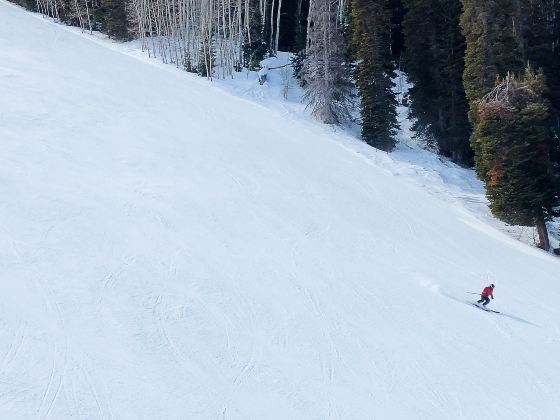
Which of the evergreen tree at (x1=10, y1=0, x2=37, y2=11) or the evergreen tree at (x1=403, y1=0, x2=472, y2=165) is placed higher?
the evergreen tree at (x1=403, y1=0, x2=472, y2=165)

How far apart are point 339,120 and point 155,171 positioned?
1522cm

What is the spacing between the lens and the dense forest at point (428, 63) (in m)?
23.1

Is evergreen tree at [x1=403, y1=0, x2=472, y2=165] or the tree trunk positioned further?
evergreen tree at [x1=403, y1=0, x2=472, y2=165]

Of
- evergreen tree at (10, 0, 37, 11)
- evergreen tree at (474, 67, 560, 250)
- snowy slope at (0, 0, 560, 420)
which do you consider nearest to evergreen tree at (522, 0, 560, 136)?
evergreen tree at (474, 67, 560, 250)

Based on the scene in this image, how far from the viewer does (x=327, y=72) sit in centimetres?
3319

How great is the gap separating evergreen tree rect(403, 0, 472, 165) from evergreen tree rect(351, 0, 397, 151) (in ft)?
6.98

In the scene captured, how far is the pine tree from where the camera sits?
1307 inches

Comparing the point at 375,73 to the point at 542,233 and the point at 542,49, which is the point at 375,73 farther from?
the point at 542,233

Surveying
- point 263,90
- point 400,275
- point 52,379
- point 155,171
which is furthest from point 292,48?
point 52,379

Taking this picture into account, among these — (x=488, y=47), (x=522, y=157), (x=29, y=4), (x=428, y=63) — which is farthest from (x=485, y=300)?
(x=29, y=4)

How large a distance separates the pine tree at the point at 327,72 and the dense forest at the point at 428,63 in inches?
2.4

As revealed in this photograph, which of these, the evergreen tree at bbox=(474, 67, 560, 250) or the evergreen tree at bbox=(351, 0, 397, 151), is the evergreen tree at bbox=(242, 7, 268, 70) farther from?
the evergreen tree at bbox=(474, 67, 560, 250)

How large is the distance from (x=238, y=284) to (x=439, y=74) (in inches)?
888

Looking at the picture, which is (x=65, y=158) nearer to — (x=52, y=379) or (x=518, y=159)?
(x=52, y=379)
